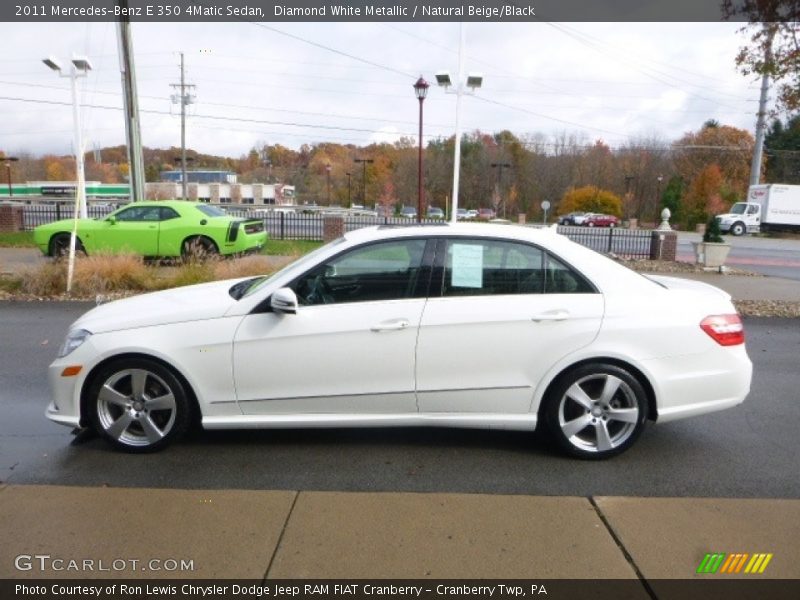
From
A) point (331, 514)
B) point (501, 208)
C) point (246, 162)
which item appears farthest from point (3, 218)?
point (246, 162)

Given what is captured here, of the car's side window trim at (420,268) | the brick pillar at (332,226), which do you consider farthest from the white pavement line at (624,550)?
the brick pillar at (332,226)

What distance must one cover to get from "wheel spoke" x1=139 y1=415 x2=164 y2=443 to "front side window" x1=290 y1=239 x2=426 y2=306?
1.23 metres

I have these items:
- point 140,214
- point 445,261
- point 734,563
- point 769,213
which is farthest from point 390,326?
point 769,213

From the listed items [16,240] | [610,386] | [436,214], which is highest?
[436,214]

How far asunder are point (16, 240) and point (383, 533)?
69.0ft

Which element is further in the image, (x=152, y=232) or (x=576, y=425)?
(x=152, y=232)

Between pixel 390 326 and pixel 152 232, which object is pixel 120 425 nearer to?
pixel 390 326

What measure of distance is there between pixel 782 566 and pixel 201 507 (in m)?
2.84

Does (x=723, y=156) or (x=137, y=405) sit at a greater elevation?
(x=723, y=156)

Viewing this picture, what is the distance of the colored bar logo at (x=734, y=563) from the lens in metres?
2.83

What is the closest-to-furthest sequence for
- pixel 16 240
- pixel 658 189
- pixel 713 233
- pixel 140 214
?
1. pixel 140 214
2. pixel 713 233
3. pixel 16 240
4. pixel 658 189

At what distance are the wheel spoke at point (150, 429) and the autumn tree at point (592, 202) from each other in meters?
66.8

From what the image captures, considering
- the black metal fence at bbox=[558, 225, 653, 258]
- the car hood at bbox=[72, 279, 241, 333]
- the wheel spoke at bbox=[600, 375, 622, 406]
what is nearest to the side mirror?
the car hood at bbox=[72, 279, 241, 333]

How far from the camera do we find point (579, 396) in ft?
13.0
